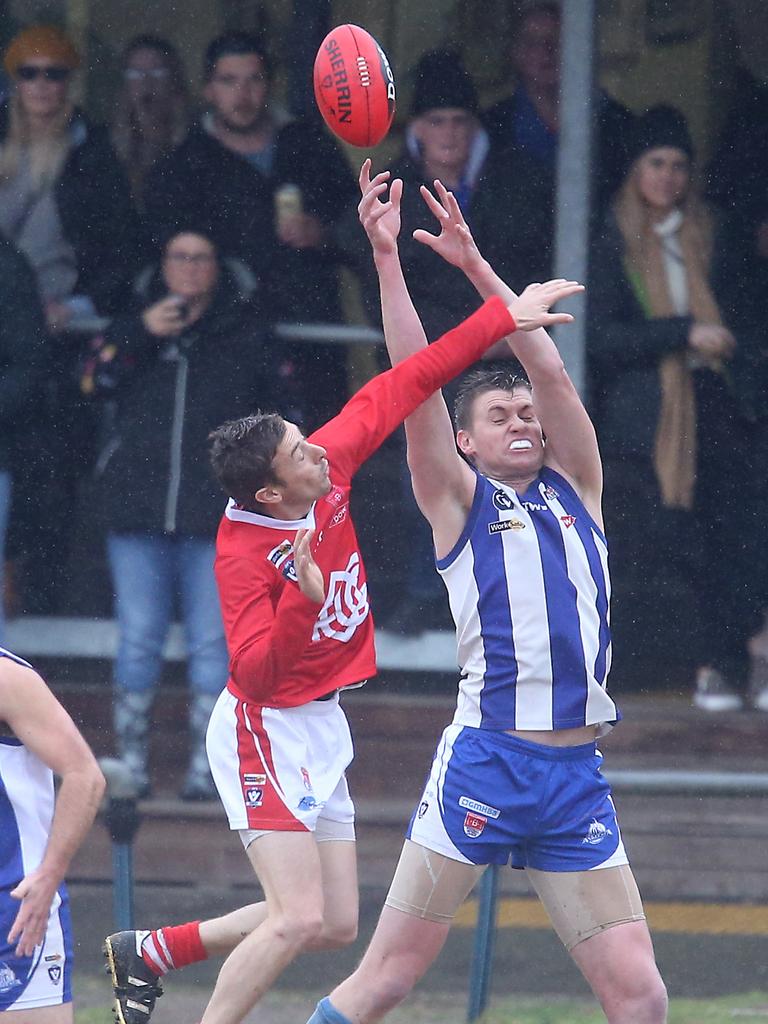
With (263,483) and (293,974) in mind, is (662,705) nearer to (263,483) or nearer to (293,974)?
(293,974)

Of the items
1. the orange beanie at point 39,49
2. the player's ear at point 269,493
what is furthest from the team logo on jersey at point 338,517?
the orange beanie at point 39,49

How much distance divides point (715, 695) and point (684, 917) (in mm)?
1228

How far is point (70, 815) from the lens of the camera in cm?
368

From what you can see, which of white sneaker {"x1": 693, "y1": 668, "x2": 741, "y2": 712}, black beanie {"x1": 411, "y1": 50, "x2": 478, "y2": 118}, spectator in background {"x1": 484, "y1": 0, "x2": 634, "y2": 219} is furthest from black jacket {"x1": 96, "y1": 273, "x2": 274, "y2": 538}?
white sneaker {"x1": 693, "y1": 668, "x2": 741, "y2": 712}

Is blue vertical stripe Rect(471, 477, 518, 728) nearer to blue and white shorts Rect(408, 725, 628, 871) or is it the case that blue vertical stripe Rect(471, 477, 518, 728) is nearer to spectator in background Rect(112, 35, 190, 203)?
blue and white shorts Rect(408, 725, 628, 871)

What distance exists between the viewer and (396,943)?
4152 mm

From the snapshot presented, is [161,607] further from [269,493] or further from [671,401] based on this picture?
[269,493]

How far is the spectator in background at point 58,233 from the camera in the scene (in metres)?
7.14

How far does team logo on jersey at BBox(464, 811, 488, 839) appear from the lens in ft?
13.5

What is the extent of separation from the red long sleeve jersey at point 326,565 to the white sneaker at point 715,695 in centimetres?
283

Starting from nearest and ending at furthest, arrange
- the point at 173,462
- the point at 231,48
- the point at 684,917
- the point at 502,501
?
1. the point at 502,501
2. the point at 684,917
3. the point at 173,462
4. the point at 231,48

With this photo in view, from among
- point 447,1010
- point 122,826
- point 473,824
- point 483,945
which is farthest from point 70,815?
point 447,1010

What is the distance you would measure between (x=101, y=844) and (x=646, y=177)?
3.35 metres

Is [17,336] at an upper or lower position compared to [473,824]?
upper
